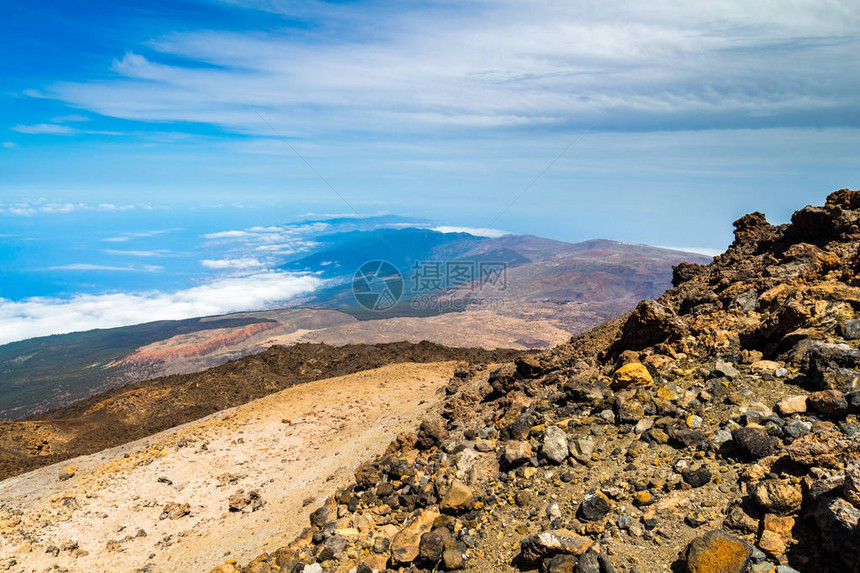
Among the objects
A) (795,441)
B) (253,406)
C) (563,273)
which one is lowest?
(563,273)

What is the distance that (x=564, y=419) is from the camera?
8125mm

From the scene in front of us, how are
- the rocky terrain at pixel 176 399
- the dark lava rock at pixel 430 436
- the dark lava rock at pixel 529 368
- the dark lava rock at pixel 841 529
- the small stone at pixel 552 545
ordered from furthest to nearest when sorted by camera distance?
the rocky terrain at pixel 176 399 → the dark lava rock at pixel 529 368 → the dark lava rock at pixel 430 436 → the small stone at pixel 552 545 → the dark lava rock at pixel 841 529

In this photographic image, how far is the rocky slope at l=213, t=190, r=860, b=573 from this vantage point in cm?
455

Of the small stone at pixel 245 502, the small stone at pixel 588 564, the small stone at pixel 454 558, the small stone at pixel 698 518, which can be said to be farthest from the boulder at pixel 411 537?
the small stone at pixel 245 502

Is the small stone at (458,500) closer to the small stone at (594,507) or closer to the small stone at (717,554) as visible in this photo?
the small stone at (594,507)

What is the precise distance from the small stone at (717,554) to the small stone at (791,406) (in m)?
2.57

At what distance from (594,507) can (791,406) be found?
9.83ft

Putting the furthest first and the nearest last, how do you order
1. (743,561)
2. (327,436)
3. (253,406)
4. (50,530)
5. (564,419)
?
(253,406)
(327,436)
(50,530)
(564,419)
(743,561)

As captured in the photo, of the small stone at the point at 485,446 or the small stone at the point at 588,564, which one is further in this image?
the small stone at the point at 485,446

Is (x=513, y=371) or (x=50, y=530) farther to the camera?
(x=513, y=371)

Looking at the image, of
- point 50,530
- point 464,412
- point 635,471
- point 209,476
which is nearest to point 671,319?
point 635,471

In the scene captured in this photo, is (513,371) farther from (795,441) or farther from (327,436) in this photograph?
(795,441)

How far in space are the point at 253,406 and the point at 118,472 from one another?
527cm

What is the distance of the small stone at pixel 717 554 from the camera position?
411cm
